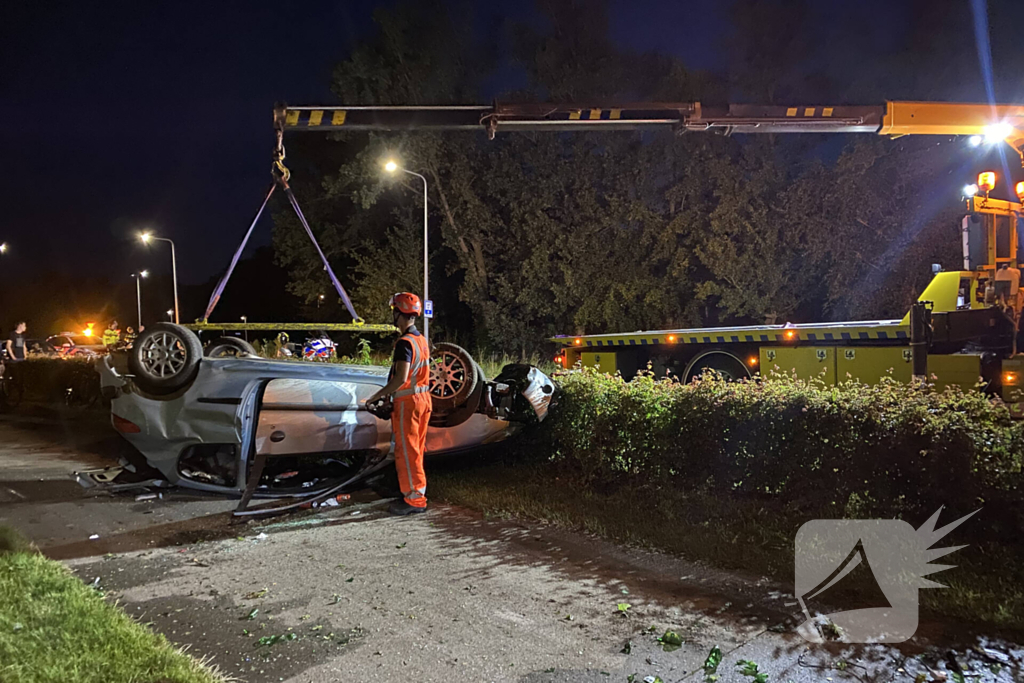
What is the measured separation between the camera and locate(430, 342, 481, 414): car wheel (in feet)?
20.5

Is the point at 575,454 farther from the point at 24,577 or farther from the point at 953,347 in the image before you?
the point at 953,347

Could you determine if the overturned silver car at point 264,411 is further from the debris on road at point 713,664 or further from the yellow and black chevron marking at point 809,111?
the yellow and black chevron marking at point 809,111

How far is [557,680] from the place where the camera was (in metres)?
2.97

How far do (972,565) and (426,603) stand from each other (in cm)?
309

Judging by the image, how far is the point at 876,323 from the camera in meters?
9.54

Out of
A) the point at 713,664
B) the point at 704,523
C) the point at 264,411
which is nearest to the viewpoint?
the point at 713,664

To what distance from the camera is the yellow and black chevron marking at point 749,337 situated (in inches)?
369

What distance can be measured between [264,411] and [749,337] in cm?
735

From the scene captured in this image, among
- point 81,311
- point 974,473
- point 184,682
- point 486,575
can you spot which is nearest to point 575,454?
point 486,575

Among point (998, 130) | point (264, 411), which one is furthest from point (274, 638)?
point (998, 130)

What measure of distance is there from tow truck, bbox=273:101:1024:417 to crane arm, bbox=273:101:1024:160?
0.01 meters

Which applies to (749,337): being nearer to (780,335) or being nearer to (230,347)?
(780,335)

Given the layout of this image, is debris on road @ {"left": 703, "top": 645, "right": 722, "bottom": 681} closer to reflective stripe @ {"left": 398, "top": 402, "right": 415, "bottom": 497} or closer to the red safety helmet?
reflective stripe @ {"left": 398, "top": 402, "right": 415, "bottom": 497}

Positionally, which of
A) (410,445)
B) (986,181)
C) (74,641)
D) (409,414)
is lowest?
(74,641)
